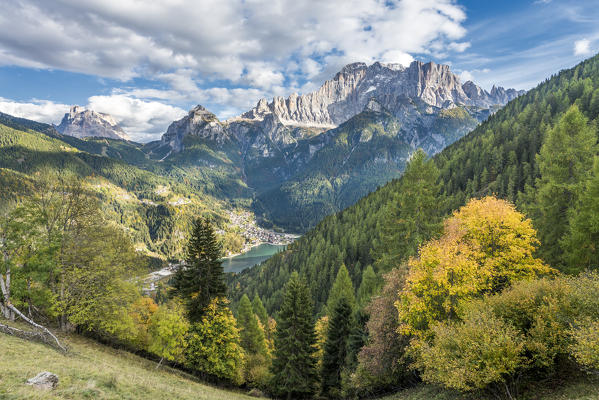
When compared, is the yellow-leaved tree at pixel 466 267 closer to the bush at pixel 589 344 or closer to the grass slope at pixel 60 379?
the bush at pixel 589 344

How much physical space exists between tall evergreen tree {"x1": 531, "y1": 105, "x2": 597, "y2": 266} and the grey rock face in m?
42.8

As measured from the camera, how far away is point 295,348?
36.6 meters

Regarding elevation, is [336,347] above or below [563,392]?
below

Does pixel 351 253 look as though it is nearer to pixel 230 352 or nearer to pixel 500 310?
pixel 230 352

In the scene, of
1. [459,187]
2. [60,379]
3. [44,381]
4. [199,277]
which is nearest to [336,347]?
[199,277]

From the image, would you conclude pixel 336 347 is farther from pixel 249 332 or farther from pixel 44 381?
pixel 44 381

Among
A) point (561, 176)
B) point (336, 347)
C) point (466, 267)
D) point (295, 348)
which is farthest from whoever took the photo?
point (336, 347)

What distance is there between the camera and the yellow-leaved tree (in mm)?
20875

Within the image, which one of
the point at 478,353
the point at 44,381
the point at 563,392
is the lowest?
the point at 44,381

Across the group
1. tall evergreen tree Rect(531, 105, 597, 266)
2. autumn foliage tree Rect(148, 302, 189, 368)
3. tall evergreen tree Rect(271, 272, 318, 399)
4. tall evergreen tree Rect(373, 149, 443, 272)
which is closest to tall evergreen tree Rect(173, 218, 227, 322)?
autumn foliage tree Rect(148, 302, 189, 368)

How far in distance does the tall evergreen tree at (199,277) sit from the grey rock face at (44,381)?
20769 millimetres

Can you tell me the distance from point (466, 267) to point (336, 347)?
23.5 meters

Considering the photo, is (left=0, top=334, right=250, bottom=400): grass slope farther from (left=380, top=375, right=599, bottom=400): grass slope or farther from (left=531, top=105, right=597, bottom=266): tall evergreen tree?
(left=531, top=105, right=597, bottom=266): tall evergreen tree

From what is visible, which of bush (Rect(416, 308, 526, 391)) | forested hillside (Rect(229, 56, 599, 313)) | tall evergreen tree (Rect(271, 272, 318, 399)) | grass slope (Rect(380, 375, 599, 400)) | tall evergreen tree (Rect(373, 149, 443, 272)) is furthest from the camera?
forested hillside (Rect(229, 56, 599, 313))
